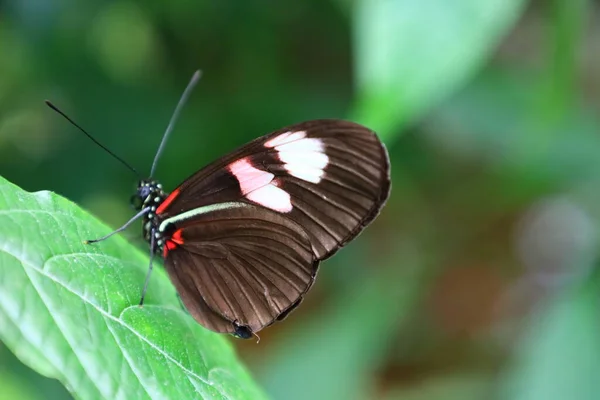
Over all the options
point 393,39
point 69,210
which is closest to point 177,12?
point 393,39

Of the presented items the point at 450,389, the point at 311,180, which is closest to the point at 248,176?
the point at 311,180

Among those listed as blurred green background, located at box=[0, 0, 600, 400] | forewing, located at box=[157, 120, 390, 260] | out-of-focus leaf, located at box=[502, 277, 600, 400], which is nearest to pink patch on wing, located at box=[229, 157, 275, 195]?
forewing, located at box=[157, 120, 390, 260]

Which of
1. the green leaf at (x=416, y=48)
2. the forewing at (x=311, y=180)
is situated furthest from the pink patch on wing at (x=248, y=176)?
the green leaf at (x=416, y=48)

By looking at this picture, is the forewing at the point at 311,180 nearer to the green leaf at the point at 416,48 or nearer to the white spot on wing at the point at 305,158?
the white spot on wing at the point at 305,158

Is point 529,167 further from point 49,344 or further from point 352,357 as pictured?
point 49,344

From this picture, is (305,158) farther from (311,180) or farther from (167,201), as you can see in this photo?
(167,201)

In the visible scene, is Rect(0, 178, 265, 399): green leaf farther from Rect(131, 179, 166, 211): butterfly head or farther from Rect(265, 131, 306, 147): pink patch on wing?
Rect(265, 131, 306, 147): pink patch on wing

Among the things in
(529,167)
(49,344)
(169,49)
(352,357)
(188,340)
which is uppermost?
(529,167)
